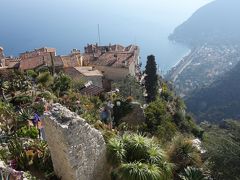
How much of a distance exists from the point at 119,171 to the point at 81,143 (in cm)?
135

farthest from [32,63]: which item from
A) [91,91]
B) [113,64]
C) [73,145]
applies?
[73,145]

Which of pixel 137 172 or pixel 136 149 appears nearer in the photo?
pixel 137 172

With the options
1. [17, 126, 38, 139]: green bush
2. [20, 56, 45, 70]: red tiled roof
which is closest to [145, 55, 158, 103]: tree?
[20, 56, 45, 70]: red tiled roof

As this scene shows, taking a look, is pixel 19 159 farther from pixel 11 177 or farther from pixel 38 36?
pixel 38 36

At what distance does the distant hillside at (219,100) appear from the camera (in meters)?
97.8

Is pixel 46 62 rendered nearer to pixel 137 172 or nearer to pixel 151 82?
pixel 151 82

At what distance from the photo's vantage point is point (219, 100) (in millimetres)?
110938

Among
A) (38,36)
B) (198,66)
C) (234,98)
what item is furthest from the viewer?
(198,66)

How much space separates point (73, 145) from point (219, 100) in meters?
107

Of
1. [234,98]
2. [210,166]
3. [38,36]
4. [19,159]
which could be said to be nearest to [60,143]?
[19,159]

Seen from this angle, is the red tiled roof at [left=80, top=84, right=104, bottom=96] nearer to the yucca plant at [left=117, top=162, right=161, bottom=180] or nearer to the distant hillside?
the yucca plant at [left=117, top=162, right=161, bottom=180]

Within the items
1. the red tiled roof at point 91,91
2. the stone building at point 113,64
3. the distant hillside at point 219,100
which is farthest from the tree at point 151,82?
the distant hillside at point 219,100

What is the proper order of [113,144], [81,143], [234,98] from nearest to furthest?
[81,143]
[113,144]
[234,98]

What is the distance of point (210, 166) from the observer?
12.3 meters
